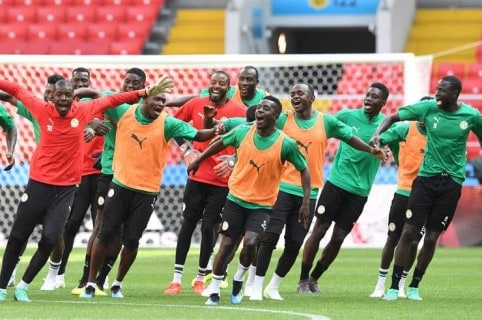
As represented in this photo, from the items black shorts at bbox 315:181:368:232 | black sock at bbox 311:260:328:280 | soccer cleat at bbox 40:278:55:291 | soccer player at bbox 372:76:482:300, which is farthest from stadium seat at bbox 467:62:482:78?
soccer cleat at bbox 40:278:55:291

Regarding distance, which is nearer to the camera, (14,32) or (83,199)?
(83,199)

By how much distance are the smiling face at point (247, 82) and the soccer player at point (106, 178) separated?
120cm

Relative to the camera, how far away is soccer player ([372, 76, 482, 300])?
586 inches

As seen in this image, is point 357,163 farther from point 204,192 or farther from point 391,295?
point 391,295

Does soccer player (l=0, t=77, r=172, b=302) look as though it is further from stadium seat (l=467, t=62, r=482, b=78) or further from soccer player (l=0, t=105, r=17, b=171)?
stadium seat (l=467, t=62, r=482, b=78)

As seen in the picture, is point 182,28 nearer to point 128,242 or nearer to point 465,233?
point 465,233

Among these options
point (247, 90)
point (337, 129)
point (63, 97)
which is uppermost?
point (63, 97)

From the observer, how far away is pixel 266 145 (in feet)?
46.0

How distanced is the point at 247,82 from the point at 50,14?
18871 mm

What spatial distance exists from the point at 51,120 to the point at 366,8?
21124 millimetres

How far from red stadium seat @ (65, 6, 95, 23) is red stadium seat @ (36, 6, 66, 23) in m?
0.14

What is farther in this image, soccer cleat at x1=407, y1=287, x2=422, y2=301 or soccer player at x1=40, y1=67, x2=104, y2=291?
soccer player at x1=40, y1=67, x2=104, y2=291

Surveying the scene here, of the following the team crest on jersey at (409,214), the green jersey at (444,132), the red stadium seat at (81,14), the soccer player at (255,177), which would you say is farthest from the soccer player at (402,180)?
the red stadium seat at (81,14)

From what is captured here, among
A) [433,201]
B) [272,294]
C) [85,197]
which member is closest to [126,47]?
[85,197]
